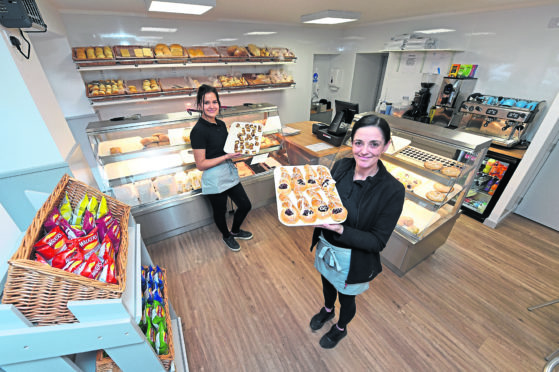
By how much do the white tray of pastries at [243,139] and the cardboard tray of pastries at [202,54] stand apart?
2406 millimetres

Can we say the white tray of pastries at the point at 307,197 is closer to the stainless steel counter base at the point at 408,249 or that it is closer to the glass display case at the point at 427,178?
the glass display case at the point at 427,178

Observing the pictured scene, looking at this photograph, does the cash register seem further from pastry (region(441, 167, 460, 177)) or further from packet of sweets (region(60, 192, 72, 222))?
packet of sweets (region(60, 192, 72, 222))

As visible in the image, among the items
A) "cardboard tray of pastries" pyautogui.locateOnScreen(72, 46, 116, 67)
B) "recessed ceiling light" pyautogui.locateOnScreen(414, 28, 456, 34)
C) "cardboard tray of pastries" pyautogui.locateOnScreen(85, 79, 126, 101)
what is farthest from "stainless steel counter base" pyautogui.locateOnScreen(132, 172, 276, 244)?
"recessed ceiling light" pyautogui.locateOnScreen(414, 28, 456, 34)

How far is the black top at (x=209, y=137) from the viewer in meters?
2.12

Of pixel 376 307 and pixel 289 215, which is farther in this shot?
pixel 376 307

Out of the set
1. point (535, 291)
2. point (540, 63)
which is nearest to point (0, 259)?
point (535, 291)

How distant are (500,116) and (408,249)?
2.52 meters

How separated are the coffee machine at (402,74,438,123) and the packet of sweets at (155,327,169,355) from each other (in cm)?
490

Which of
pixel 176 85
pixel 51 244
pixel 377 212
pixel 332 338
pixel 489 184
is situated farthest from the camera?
pixel 176 85

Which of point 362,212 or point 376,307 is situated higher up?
point 362,212

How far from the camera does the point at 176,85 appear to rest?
414 cm

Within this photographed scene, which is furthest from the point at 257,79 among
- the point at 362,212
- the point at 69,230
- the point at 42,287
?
the point at 42,287

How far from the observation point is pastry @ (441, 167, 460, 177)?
200cm

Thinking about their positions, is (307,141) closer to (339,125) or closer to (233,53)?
(339,125)
